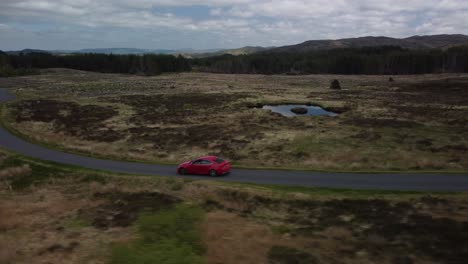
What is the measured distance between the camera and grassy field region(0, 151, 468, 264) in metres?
18.3

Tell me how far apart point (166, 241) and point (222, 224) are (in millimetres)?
3741

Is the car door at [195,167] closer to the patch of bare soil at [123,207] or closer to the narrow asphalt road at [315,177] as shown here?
the narrow asphalt road at [315,177]

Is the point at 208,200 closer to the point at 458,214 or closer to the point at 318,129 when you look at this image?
the point at 458,214

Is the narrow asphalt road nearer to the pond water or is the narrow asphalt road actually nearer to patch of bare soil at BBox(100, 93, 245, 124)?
patch of bare soil at BBox(100, 93, 245, 124)

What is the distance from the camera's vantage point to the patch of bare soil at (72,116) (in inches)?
2116

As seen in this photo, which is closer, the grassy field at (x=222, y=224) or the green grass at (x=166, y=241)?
the green grass at (x=166, y=241)

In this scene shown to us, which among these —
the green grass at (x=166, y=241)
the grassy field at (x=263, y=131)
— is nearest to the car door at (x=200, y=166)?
the grassy field at (x=263, y=131)

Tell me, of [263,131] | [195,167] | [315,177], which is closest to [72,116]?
[263,131]

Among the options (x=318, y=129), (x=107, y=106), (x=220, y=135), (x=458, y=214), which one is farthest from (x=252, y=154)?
(x=107, y=106)

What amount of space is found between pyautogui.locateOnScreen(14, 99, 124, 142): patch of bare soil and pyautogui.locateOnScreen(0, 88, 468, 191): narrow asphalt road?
11886 mm

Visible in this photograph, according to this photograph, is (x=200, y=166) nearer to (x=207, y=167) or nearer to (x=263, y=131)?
(x=207, y=167)

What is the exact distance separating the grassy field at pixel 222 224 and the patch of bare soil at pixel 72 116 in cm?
2177

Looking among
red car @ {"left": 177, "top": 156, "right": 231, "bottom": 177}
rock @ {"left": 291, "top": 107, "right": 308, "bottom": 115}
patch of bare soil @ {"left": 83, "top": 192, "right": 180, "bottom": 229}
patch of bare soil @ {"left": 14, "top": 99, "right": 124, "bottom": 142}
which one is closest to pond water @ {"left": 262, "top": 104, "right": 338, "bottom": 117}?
rock @ {"left": 291, "top": 107, "right": 308, "bottom": 115}

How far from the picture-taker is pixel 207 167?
33500mm
